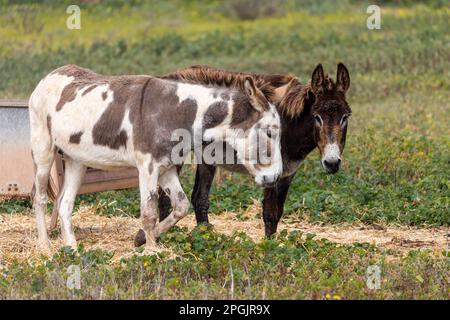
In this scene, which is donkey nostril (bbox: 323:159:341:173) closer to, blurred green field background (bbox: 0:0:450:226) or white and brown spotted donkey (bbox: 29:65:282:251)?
white and brown spotted donkey (bbox: 29:65:282:251)

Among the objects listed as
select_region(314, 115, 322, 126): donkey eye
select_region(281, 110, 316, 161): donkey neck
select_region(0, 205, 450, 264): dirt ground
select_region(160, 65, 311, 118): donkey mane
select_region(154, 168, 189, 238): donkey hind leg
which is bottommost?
select_region(0, 205, 450, 264): dirt ground

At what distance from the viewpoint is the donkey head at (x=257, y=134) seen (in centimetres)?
969

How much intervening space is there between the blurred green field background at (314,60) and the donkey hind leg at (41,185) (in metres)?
1.91

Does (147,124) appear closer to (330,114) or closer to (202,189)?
(202,189)

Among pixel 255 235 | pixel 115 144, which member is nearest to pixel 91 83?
pixel 115 144

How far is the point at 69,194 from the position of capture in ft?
34.8

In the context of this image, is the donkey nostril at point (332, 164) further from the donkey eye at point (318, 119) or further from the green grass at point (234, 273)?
the green grass at point (234, 273)

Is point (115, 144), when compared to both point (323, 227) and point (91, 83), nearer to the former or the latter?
point (91, 83)

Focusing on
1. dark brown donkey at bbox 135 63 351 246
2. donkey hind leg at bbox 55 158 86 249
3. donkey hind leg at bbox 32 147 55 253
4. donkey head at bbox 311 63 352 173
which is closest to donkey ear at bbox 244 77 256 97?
dark brown donkey at bbox 135 63 351 246

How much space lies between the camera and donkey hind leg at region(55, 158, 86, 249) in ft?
34.3

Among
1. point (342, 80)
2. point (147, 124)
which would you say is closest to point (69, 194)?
point (147, 124)

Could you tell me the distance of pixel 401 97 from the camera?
2003 cm

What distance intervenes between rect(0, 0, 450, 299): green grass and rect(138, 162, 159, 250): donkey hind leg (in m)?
0.18
